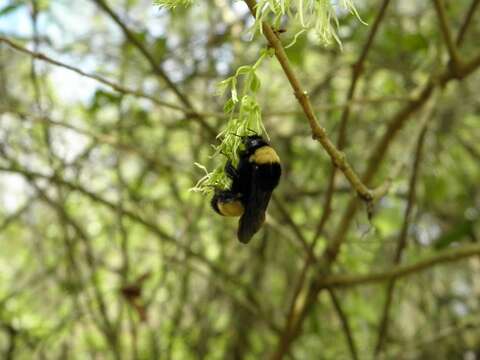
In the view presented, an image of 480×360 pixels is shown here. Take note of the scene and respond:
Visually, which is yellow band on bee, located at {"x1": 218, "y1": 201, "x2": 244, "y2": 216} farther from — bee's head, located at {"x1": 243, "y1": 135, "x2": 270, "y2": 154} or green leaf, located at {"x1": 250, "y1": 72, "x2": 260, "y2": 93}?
green leaf, located at {"x1": 250, "y1": 72, "x2": 260, "y2": 93}

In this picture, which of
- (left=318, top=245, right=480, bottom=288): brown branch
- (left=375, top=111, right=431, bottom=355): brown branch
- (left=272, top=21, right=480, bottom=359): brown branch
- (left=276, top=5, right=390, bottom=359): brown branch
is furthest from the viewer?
(left=272, top=21, right=480, bottom=359): brown branch

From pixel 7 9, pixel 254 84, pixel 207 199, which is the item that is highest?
pixel 7 9

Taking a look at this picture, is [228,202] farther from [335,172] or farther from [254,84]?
[335,172]

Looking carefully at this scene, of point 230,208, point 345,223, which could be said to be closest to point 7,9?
point 345,223

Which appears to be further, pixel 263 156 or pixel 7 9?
pixel 7 9

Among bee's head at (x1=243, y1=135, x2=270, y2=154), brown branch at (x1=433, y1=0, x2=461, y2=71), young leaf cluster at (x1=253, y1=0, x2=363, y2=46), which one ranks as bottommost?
bee's head at (x1=243, y1=135, x2=270, y2=154)

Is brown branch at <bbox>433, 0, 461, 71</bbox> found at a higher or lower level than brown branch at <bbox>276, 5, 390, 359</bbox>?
higher

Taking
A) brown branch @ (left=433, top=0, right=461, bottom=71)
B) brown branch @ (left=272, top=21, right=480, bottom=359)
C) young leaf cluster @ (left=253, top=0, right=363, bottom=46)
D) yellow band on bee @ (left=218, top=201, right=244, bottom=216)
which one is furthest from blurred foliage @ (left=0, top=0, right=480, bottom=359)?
young leaf cluster @ (left=253, top=0, right=363, bottom=46)

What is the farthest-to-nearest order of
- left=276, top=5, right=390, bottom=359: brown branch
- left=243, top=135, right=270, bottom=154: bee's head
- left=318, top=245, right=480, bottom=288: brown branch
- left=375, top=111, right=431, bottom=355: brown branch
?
left=375, top=111, right=431, bottom=355: brown branch
left=318, top=245, right=480, bottom=288: brown branch
left=276, top=5, right=390, bottom=359: brown branch
left=243, top=135, right=270, bottom=154: bee's head
